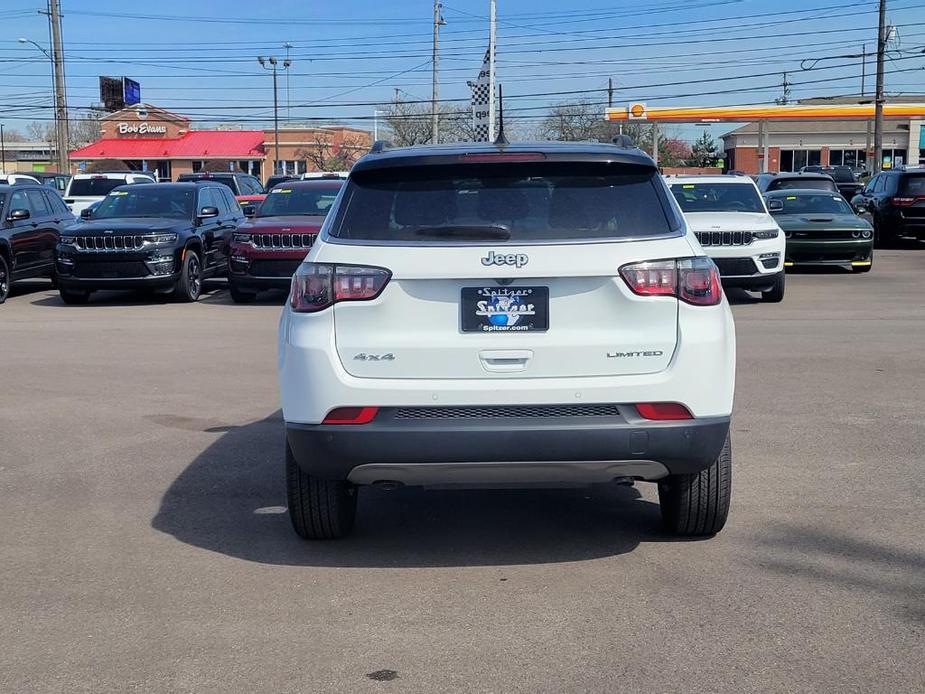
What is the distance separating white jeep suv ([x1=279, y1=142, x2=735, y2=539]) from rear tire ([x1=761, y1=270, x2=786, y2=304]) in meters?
11.4

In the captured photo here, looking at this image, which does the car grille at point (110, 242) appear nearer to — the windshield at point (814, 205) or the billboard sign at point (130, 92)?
the windshield at point (814, 205)

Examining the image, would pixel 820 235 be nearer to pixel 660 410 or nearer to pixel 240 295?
pixel 240 295

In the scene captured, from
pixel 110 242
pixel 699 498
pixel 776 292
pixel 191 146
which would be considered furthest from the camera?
pixel 191 146

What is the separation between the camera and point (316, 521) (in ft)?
17.5

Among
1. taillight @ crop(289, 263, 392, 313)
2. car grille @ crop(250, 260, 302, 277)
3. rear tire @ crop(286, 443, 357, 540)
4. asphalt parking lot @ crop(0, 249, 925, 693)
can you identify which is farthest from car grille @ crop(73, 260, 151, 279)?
taillight @ crop(289, 263, 392, 313)

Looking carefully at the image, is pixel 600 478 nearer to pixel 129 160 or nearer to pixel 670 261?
pixel 670 261

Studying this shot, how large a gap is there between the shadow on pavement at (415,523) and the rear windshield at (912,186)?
21.1 meters

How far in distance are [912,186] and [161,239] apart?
16.7m

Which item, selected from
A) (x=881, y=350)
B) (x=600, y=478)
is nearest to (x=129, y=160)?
(x=881, y=350)

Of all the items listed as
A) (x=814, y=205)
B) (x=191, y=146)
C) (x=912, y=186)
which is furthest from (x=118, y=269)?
(x=191, y=146)

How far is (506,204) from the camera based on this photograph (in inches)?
194

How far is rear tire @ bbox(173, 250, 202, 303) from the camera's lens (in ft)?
55.1

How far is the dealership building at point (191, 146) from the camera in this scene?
83.5m

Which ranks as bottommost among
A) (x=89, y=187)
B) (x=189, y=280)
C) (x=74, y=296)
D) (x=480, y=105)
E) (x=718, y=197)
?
(x=74, y=296)
